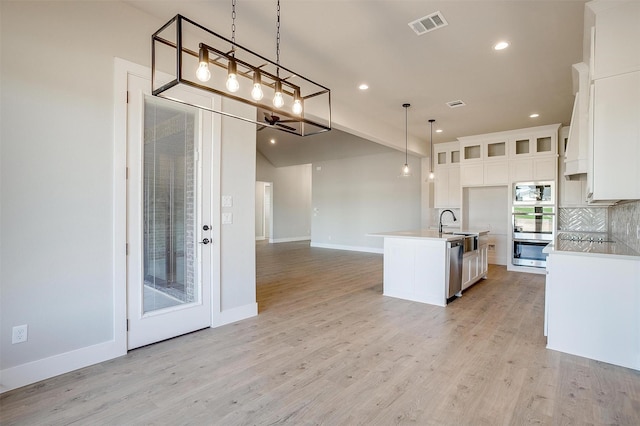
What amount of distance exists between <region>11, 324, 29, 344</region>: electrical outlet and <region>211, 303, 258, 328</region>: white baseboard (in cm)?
152

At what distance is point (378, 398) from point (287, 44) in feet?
11.0

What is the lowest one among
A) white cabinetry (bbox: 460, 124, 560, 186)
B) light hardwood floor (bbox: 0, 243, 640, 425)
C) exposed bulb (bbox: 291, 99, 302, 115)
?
light hardwood floor (bbox: 0, 243, 640, 425)

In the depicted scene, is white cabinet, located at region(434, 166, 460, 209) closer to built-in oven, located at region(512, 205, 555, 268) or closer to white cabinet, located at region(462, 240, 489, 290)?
built-in oven, located at region(512, 205, 555, 268)

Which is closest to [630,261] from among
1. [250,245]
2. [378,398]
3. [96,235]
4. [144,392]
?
[378,398]

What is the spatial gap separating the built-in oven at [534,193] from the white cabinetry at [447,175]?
50.6 inches

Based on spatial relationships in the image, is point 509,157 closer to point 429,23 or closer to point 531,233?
point 531,233

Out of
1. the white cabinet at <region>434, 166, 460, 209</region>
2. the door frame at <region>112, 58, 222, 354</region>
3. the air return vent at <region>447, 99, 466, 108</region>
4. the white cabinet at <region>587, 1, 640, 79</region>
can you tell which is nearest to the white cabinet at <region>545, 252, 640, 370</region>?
the white cabinet at <region>587, 1, 640, 79</region>

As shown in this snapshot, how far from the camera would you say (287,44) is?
3402 millimetres

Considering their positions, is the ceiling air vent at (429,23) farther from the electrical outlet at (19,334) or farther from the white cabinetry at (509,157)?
the white cabinetry at (509,157)

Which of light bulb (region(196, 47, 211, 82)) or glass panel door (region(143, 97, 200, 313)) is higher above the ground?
light bulb (region(196, 47, 211, 82))

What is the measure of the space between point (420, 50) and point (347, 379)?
3.32 meters

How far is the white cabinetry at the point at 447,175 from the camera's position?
25.3 feet

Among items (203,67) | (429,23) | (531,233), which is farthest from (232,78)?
(531,233)

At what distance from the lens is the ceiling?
2.81 meters
